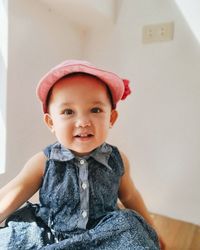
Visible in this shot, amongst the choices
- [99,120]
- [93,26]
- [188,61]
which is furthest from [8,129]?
[188,61]

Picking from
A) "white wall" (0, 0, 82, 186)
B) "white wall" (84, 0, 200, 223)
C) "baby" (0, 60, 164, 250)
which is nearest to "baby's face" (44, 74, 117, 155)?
"baby" (0, 60, 164, 250)

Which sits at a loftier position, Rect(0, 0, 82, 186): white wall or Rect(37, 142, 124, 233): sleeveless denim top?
Rect(0, 0, 82, 186): white wall

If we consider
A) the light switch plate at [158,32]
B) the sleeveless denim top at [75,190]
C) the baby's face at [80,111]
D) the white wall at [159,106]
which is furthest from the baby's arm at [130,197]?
the light switch plate at [158,32]

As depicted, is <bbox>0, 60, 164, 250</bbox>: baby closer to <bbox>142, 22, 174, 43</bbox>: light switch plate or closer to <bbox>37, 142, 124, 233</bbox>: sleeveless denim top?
<bbox>37, 142, 124, 233</bbox>: sleeveless denim top

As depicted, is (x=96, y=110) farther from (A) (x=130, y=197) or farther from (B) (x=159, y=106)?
(B) (x=159, y=106)

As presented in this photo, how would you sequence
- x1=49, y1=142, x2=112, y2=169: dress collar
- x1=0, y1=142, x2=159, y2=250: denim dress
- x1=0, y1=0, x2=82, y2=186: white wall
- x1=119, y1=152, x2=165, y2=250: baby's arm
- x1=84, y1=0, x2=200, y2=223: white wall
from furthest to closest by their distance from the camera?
x1=84, y1=0, x2=200, y2=223: white wall → x1=0, y1=0, x2=82, y2=186: white wall → x1=119, y1=152, x2=165, y2=250: baby's arm → x1=49, y1=142, x2=112, y2=169: dress collar → x1=0, y1=142, x2=159, y2=250: denim dress

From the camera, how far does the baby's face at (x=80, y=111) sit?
2.28 ft

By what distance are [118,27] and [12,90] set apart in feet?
2.02

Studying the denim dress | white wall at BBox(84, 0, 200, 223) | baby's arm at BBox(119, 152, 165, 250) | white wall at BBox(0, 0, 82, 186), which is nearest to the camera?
the denim dress

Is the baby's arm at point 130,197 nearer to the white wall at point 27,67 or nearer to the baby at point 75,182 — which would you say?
the baby at point 75,182

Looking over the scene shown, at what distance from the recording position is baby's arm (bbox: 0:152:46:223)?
73 centimetres

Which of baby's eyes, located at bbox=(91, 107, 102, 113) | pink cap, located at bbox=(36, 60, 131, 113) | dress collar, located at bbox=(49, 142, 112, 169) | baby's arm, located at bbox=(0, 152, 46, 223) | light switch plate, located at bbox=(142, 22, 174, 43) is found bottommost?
baby's arm, located at bbox=(0, 152, 46, 223)

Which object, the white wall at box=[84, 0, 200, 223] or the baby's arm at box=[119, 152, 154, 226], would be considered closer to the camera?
the baby's arm at box=[119, 152, 154, 226]

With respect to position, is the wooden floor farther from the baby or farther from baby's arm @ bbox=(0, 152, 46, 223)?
baby's arm @ bbox=(0, 152, 46, 223)
